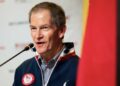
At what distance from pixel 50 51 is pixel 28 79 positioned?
6.9 inches

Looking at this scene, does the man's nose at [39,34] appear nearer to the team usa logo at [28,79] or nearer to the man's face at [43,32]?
the man's face at [43,32]

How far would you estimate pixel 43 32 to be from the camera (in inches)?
62.1

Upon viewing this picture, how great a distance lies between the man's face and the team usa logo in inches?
5.7

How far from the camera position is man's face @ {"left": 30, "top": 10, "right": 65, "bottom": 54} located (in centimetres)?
157

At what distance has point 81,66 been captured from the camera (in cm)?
124

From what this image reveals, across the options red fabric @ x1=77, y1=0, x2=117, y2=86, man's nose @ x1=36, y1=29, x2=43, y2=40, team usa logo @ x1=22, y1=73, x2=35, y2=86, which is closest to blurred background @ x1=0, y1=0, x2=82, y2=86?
team usa logo @ x1=22, y1=73, x2=35, y2=86

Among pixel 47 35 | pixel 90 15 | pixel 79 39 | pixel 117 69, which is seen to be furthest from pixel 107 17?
pixel 79 39

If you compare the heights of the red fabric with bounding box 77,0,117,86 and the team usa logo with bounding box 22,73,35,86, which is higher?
the red fabric with bounding box 77,0,117,86

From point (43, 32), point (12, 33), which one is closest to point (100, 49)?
point (43, 32)

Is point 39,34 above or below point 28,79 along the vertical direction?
above

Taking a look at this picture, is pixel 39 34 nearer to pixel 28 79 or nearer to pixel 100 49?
pixel 28 79

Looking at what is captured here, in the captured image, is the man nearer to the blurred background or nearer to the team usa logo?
the team usa logo

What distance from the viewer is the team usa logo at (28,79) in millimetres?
1634

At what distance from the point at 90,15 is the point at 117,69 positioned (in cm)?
23
